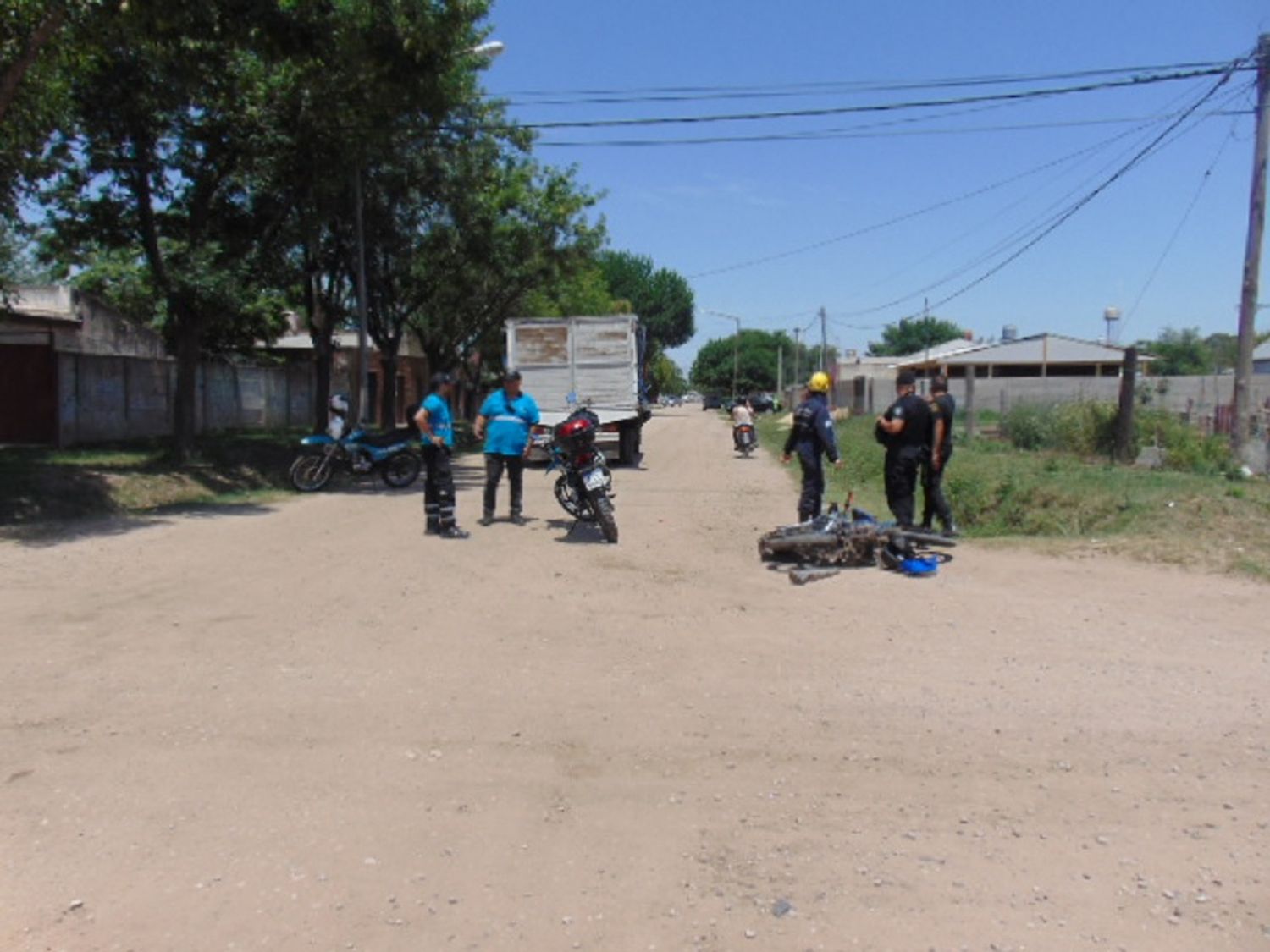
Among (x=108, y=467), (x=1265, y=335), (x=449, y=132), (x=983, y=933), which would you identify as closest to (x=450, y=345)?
(x=449, y=132)

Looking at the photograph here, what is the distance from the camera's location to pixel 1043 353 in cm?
4966

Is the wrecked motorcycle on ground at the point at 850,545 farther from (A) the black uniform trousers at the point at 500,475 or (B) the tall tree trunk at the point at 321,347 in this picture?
(B) the tall tree trunk at the point at 321,347

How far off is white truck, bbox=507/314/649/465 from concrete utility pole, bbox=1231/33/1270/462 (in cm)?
1052

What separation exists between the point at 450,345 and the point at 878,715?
2822 centimetres

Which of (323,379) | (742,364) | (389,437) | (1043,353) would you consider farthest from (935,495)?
(742,364)

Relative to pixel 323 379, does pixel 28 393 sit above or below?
below

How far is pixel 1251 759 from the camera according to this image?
15.6ft

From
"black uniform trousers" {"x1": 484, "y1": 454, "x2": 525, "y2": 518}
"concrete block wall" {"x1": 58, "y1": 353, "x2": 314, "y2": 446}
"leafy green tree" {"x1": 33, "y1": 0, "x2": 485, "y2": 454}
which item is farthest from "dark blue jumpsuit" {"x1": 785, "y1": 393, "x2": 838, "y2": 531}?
"concrete block wall" {"x1": 58, "y1": 353, "x2": 314, "y2": 446}

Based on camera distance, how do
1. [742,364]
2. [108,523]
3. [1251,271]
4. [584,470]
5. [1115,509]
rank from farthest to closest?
[742,364] < [1251,271] < [108,523] < [1115,509] < [584,470]

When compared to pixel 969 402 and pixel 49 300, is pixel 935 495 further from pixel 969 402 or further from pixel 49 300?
pixel 49 300

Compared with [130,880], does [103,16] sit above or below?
above

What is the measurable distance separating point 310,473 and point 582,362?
7022 millimetres

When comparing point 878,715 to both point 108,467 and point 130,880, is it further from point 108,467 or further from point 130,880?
point 108,467

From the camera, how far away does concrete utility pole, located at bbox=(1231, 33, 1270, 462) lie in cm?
1514
